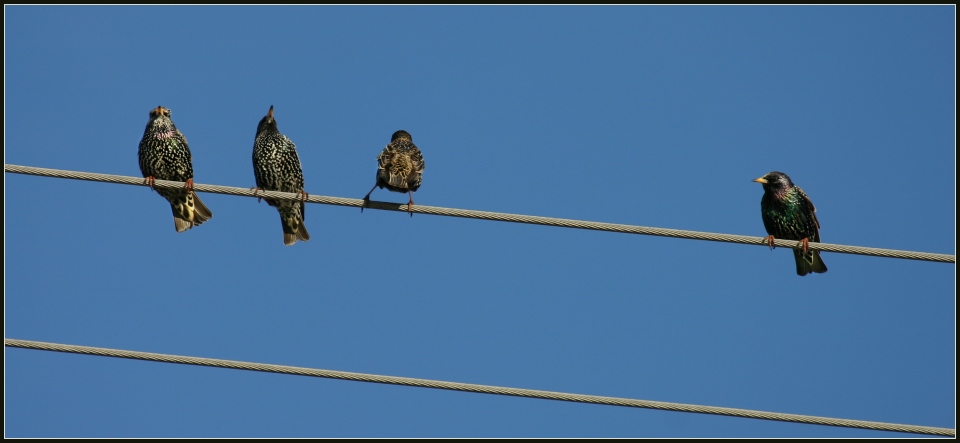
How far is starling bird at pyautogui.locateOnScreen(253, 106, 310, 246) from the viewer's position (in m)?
11.3

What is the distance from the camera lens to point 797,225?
11.3 metres

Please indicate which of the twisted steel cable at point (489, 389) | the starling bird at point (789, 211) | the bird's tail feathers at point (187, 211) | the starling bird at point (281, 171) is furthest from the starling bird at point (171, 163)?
the starling bird at point (789, 211)

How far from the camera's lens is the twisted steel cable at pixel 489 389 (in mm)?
7418

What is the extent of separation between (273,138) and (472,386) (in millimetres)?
4611

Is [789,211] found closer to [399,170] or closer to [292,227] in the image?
[399,170]

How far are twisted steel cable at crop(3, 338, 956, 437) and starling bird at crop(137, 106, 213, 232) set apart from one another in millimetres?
3603

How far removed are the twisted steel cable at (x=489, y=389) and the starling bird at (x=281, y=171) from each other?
3718mm

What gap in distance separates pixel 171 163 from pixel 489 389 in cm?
466

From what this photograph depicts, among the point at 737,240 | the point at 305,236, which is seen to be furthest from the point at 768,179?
the point at 305,236

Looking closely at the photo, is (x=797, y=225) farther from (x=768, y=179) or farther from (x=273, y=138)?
(x=273, y=138)

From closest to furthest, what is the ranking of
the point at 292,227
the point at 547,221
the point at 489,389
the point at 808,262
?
the point at 489,389 → the point at 547,221 → the point at 808,262 → the point at 292,227

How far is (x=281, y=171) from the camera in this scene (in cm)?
1132

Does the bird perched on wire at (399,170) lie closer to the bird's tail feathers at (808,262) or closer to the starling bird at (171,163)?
the starling bird at (171,163)

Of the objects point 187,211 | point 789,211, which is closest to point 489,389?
point 187,211
